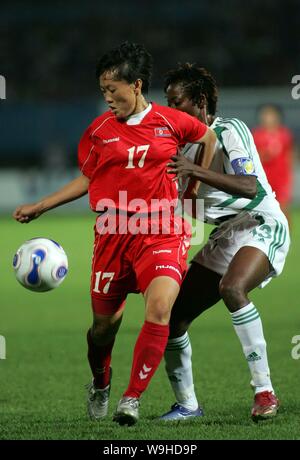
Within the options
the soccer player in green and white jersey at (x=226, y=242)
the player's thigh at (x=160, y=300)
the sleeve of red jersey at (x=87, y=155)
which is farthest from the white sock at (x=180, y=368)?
Answer: the sleeve of red jersey at (x=87, y=155)

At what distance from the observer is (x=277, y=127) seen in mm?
16234

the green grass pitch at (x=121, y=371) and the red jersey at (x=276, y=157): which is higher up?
the red jersey at (x=276, y=157)

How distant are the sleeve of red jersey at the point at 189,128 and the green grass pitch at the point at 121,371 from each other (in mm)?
1616

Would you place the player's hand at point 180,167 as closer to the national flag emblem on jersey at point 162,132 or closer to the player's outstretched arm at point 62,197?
the national flag emblem on jersey at point 162,132

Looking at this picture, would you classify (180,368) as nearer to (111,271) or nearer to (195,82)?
(111,271)

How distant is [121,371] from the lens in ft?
25.4

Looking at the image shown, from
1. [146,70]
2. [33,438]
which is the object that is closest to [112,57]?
[146,70]

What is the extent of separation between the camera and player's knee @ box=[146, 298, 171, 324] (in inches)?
209

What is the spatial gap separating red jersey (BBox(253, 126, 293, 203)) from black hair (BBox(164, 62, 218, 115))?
9.86m

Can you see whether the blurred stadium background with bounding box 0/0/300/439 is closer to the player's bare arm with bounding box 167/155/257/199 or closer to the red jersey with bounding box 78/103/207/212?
the red jersey with bounding box 78/103/207/212

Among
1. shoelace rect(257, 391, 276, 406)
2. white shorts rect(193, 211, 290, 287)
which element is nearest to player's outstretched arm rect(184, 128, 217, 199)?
white shorts rect(193, 211, 290, 287)

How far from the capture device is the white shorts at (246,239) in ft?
19.2

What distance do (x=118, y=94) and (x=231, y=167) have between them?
2.57 feet

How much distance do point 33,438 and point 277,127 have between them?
11.8 meters
